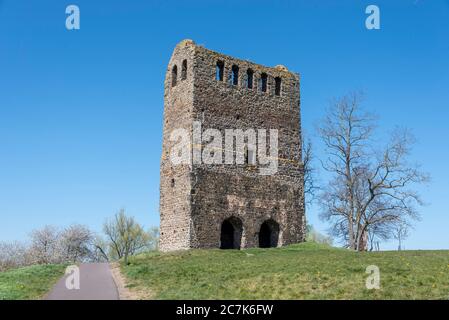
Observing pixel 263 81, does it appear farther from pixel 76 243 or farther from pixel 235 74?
pixel 76 243

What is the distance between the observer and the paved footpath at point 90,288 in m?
16.3

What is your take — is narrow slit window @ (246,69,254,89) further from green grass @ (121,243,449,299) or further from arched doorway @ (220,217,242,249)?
green grass @ (121,243,449,299)

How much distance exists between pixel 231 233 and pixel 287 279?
15.8 metres

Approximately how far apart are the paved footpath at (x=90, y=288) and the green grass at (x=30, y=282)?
0.44 metres

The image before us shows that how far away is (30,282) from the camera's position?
20391 mm

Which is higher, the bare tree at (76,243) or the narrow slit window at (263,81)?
the narrow slit window at (263,81)

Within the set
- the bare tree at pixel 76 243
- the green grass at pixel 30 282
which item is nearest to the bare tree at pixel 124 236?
the bare tree at pixel 76 243

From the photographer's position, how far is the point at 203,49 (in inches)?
1284

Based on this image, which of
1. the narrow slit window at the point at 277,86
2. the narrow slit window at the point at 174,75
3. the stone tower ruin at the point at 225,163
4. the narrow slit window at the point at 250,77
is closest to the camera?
→ the stone tower ruin at the point at 225,163

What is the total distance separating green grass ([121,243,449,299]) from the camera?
15.4m

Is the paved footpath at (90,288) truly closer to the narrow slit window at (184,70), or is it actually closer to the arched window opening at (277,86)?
the narrow slit window at (184,70)

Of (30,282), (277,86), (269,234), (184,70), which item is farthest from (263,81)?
(30,282)
